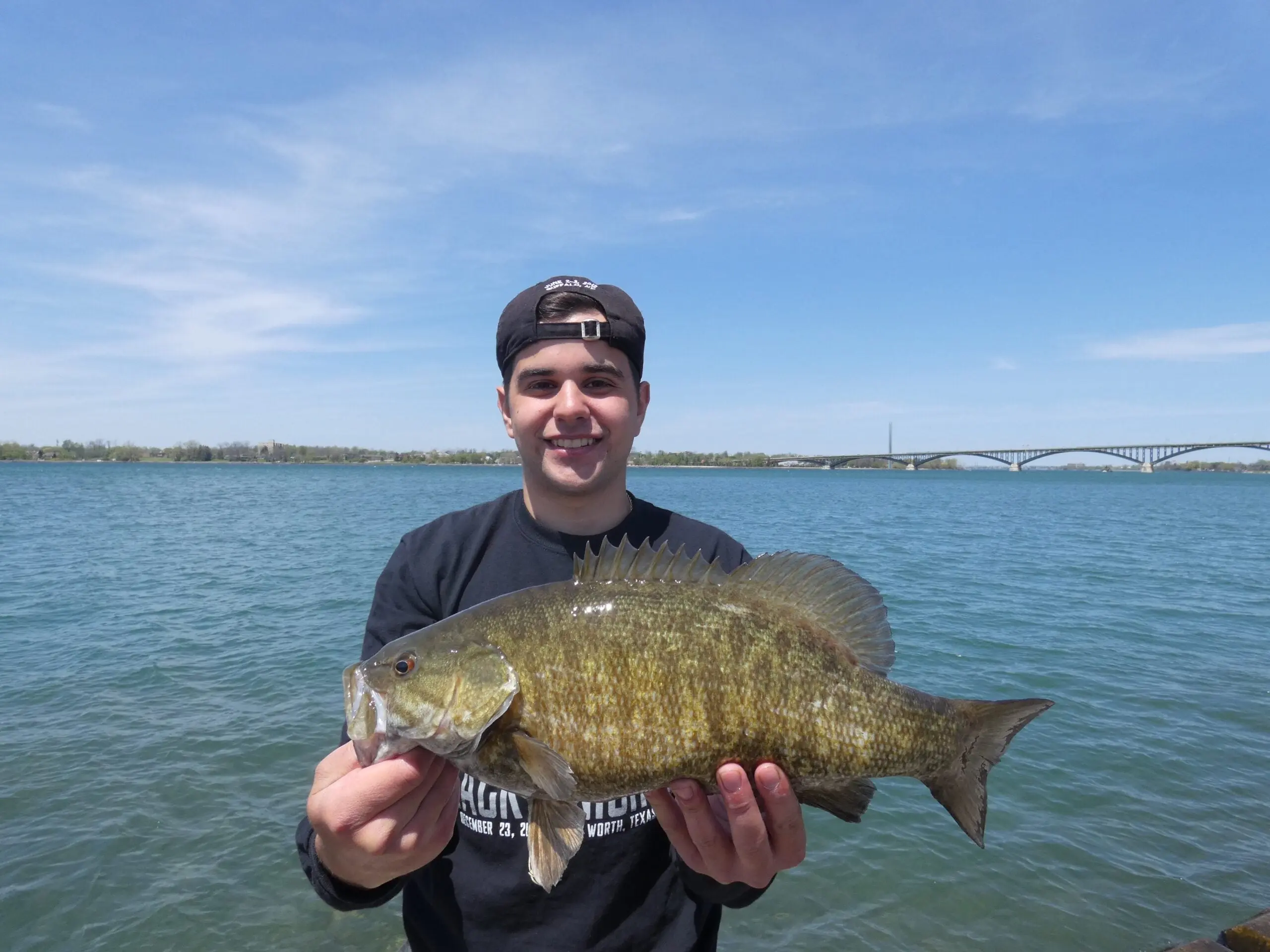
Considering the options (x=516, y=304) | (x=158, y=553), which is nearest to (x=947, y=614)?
(x=516, y=304)

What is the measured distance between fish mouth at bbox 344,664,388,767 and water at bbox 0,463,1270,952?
5.92 m

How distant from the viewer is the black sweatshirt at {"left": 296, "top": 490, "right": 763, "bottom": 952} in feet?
10.3

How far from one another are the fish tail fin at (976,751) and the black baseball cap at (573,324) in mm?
2154

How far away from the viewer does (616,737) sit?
2.56m

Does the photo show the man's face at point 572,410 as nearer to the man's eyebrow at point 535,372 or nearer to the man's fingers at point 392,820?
the man's eyebrow at point 535,372

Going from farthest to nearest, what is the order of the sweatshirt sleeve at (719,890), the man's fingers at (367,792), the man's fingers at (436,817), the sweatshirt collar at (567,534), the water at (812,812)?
the water at (812,812) < the sweatshirt collar at (567,534) < the sweatshirt sleeve at (719,890) < the man's fingers at (436,817) < the man's fingers at (367,792)

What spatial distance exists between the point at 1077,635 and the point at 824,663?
743 inches

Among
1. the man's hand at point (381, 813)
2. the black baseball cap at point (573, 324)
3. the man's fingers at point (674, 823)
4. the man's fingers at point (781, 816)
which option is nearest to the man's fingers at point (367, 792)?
the man's hand at point (381, 813)

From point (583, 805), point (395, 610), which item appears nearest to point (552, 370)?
point (395, 610)

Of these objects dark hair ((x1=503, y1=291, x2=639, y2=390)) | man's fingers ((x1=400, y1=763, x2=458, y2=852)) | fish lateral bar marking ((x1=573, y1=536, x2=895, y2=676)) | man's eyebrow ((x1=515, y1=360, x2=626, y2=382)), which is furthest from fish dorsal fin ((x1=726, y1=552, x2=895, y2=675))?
dark hair ((x1=503, y1=291, x2=639, y2=390))

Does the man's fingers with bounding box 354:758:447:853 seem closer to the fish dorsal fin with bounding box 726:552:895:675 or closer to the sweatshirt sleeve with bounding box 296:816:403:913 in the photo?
the sweatshirt sleeve with bounding box 296:816:403:913

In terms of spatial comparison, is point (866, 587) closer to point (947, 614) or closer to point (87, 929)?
point (87, 929)

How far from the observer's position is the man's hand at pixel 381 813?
241cm

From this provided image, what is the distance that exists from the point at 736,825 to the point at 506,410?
225 centimetres
